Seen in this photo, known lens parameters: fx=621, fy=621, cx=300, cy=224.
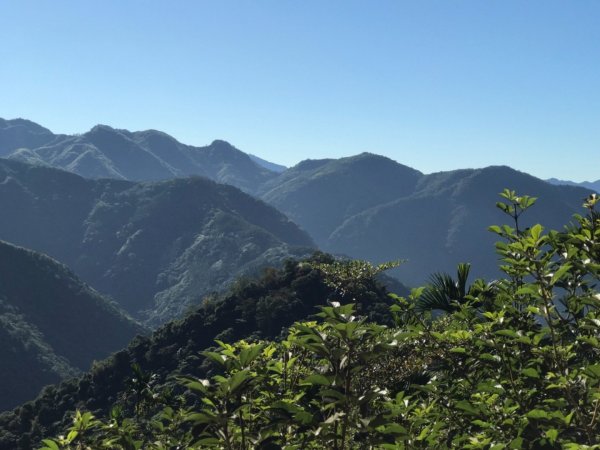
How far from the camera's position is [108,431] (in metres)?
6.41

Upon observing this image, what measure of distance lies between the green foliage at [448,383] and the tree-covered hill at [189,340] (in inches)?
3265

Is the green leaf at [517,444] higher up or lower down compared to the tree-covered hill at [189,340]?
higher up

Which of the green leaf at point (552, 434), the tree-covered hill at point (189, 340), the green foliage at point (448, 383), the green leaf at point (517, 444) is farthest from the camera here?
the tree-covered hill at point (189, 340)

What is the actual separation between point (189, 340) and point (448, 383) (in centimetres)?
10887

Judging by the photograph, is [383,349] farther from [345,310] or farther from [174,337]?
[174,337]

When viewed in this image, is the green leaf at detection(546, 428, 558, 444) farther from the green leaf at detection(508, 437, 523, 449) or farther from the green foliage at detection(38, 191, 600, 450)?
the green leaf at detection(508, 437, 523, 449)

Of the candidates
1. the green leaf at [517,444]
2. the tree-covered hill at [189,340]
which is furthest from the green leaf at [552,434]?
the tree-covered hill at [189,340]

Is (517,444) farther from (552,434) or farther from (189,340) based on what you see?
(189,340)

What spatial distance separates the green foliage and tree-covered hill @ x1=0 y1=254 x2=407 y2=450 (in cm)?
8292

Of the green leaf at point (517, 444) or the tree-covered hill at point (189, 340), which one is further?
the tree-covered hill at point (189, 340)

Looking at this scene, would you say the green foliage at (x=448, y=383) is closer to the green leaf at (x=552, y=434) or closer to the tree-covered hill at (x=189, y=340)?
the green leaf at (x=552, y=434)

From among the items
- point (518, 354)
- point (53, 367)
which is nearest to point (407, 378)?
point (518, 354)

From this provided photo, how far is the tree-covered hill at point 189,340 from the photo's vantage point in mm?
96875

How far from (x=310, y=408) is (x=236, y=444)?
33.8 inches
